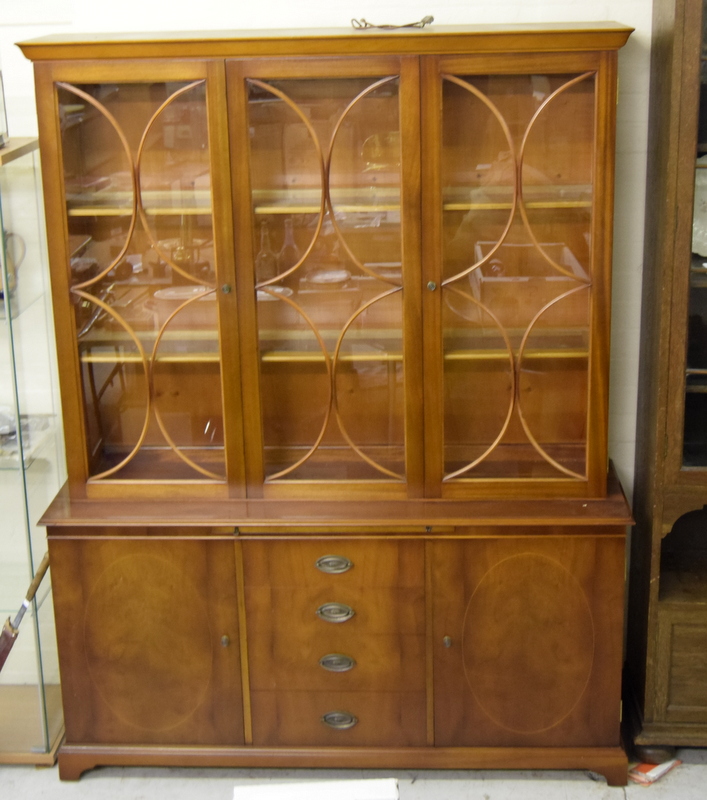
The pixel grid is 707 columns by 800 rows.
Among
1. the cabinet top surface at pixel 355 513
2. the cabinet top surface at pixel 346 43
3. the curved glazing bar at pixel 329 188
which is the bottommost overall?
the cabinet top surface at pixel 355 513

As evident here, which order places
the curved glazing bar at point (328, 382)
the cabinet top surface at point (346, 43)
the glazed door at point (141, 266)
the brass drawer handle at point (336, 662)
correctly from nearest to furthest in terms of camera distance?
1. the cabinet top surface at point (346, 43)
2. the glazed door at point (141, 266)
3. the curved glazing bar at point (328, 382)
4. the brass drawer handle at point (336, 662)

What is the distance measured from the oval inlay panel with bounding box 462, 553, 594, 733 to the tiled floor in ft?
0.52

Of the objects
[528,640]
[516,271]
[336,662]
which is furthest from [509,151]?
[336,662]

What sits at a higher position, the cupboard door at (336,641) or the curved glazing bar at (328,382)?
the curved glazing bar at (328,382)

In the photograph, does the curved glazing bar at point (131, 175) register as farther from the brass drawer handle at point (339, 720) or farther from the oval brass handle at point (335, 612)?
the brass drawer handle at point (339, 720)

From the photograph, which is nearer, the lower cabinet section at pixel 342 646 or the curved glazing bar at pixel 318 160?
the curved glazing bar at pixel 318 160

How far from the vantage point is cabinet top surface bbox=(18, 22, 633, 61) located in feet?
7.33

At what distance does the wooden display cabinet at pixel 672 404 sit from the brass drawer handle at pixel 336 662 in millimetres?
759

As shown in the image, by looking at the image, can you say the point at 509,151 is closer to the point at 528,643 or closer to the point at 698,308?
the point at 698,308

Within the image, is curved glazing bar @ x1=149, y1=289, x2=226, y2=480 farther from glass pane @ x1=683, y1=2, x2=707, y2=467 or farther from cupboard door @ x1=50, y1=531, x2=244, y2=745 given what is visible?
glass pane @ x1=683, y1=2, x2=707, y2=467

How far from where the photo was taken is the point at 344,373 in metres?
2.49

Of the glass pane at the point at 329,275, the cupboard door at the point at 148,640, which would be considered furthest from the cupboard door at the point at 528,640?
the cupboard door at the point at 148,640

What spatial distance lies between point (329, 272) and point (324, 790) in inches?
50.7

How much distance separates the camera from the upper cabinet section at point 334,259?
2.29 meters
